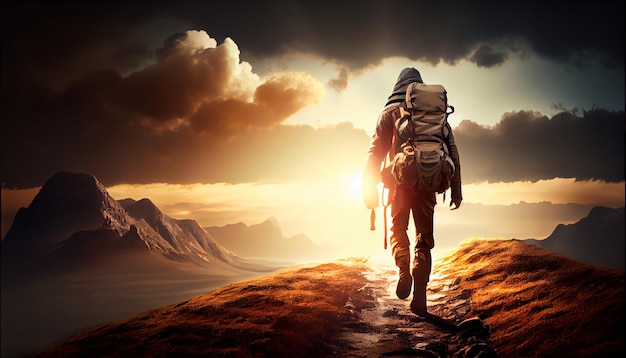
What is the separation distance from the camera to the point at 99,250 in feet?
251

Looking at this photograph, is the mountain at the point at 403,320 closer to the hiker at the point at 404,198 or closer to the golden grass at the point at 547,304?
the golden grass at the point at 547,304

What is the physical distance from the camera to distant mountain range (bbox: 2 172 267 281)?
74.1 meters

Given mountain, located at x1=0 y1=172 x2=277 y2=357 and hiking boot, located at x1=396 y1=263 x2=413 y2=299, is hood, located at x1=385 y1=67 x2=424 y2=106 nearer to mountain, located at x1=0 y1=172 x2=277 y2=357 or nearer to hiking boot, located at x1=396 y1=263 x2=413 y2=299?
hiking boot, located at x1=396 y1=263 x2=413 y2=299

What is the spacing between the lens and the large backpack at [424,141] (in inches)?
251

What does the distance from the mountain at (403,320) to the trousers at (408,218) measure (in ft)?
3.60

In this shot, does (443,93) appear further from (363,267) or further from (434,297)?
(363,267)

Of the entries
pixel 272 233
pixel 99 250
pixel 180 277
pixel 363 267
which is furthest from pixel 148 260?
pixel 363 267

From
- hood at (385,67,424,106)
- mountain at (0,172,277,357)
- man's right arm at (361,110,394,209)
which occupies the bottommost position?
mountain at (0,172,277,357)

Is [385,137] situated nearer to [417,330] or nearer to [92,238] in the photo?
[417,330]

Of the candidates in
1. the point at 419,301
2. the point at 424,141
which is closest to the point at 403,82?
the point at 424,141

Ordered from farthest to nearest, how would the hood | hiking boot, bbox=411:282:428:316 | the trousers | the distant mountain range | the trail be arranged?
the distant mountain range → the hood → the trousers → hiking boot, bbox=411:282:428:316 → the trail

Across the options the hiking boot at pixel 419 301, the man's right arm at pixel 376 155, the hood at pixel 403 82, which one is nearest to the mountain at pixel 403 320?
the hiking boot at pixel 419 301

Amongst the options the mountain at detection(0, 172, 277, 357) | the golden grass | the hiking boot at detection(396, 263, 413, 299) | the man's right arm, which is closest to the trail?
the golden grass

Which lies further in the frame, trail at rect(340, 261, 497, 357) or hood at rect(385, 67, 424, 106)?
hood at rect(385, 67, 424, 106)
